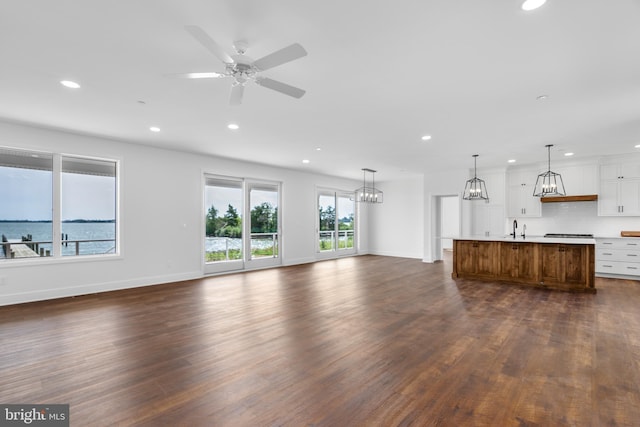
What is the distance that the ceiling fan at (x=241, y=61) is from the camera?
214 centimetres

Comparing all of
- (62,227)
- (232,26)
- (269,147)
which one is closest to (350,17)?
(232,26)

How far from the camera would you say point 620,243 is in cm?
675

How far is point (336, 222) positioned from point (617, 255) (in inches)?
281

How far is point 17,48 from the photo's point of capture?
263 centimetres

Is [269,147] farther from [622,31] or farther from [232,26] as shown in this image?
[622,31]

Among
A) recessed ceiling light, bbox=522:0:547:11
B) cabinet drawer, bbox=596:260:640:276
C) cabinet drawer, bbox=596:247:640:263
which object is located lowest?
cabinet drawer, bbox=596:260:640:276

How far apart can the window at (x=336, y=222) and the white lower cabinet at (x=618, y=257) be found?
672 centimetres

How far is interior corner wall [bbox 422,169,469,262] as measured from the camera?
9125 millimetres

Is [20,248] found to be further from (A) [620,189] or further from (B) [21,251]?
(A) [620,189]

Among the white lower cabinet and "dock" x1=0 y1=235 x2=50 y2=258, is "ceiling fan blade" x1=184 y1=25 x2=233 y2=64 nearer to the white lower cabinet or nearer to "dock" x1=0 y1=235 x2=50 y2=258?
"dock" x1=0 y1=235 x2=50 y2=258

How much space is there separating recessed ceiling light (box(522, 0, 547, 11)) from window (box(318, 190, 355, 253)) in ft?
26.5

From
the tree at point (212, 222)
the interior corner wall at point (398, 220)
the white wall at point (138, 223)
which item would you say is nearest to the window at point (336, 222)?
the interior corner wall at point (398, 220)

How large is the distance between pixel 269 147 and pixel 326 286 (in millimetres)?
3017

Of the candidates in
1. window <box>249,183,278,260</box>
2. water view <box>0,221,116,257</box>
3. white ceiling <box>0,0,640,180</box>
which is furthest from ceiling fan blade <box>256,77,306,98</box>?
window <box>249,183,278,260</box>
